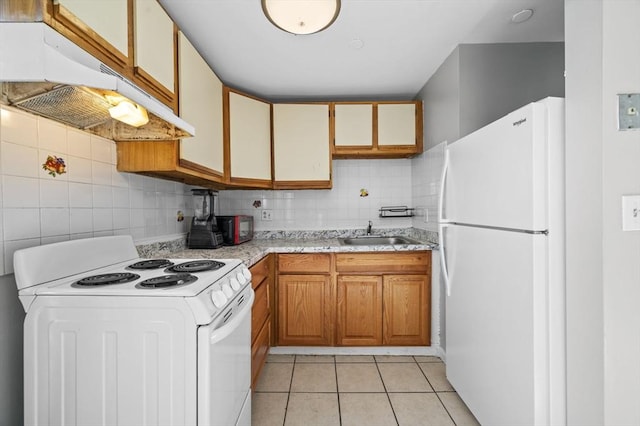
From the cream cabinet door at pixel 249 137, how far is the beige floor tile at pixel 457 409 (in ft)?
6.96

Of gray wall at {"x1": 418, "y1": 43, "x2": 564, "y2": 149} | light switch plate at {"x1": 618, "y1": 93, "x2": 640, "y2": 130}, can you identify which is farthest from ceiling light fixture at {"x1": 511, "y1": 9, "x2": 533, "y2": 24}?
light switch plate at {"x1": 618, "y1": 93, "x2": 640, "y2": 130}

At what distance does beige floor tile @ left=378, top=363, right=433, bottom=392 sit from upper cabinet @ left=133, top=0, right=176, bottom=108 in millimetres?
2241

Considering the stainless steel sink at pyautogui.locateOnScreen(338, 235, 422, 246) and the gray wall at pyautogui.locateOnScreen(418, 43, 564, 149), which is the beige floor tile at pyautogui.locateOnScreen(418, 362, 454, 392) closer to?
the stainless steel sink at pyautogui.locateOnScreen(338, 235, 422, 246)

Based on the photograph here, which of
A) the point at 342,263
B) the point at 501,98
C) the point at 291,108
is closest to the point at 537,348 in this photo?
the point at 342,263

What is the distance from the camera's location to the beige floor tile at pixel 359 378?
2.07 metres

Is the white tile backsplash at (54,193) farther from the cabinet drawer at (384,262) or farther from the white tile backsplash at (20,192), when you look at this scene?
the cabinet drawer at (384,262)

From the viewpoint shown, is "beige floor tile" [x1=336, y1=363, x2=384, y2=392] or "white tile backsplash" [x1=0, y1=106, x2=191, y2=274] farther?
"beige floor tile" [x1=336, y1=363, x2=384, y2=392]

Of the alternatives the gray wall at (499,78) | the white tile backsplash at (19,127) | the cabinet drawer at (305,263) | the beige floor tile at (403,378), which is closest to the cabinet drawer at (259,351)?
the cabinet drawer at (305,263)

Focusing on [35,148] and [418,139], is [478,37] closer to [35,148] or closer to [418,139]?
[418,139]

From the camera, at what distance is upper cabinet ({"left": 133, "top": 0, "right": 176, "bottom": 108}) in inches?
53.7

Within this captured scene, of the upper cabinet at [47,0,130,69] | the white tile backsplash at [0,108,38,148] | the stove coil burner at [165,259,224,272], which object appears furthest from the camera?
the stove coil burner at [165,259,224,272]

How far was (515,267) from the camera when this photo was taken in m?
1.30

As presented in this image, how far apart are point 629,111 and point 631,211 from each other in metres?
0.34

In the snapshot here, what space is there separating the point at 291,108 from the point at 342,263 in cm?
147
